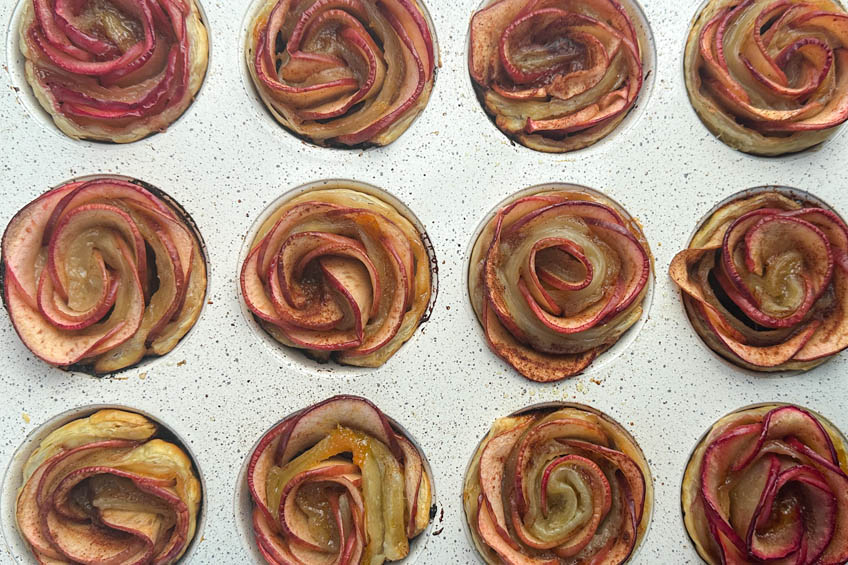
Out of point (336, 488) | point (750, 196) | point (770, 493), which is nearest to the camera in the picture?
point (770, 493)

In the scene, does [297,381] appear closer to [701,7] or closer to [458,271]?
[458,271]

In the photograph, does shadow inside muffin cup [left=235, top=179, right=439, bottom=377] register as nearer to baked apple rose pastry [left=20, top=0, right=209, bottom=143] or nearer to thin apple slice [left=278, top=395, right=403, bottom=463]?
thin apple slice [left=278, top=395, right=403, bottom=463]

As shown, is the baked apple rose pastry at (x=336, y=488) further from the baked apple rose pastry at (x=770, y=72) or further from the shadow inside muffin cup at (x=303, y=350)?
the baked apple rose pastry at (x=770, y=72)

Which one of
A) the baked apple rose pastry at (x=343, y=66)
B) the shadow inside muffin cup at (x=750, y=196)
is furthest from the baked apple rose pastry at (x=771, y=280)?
the baked apple rose pastry at (x=343, y=66)

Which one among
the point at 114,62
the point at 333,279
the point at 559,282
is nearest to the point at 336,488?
the point at 333,279

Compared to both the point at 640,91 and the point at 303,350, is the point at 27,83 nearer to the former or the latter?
the point at 303,350

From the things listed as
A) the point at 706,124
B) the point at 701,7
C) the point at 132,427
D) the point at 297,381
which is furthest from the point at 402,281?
the point at 701,7
